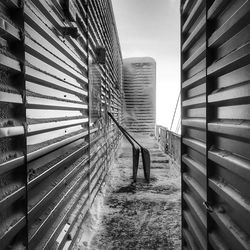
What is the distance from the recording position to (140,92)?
1419 centimetres

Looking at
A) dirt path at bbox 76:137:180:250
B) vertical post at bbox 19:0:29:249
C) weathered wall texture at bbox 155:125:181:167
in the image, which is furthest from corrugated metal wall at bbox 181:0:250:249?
weathered wall texture at bbox 155:125:181:167

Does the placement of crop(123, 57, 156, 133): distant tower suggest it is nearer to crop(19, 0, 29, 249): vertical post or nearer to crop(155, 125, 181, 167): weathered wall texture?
crop(155, 125, 181, 167): weathered wall texture

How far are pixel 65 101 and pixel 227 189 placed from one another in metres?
1.77

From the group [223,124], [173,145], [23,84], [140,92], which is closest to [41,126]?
[23,84]

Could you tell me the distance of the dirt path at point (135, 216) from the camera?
295 cm

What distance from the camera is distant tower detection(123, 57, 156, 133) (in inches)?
552

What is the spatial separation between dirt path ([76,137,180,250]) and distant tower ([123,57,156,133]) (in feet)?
27.3

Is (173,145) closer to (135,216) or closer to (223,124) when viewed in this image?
(135,216)

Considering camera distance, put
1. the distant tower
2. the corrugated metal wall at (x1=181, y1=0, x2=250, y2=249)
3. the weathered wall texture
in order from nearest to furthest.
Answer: the corrugated metal wall at (x1=181, y1=0, x2=250, y2=249), the weathered wall texture, the distant tower

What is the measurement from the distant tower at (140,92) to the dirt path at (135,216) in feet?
27.3

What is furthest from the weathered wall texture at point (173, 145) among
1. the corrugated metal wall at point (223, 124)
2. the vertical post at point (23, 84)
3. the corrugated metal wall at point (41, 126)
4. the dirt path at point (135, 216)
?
the vertical post at point (23, 84)

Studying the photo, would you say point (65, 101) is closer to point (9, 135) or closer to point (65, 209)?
point (65, 209)

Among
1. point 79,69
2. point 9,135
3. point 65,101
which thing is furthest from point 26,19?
point 79,69

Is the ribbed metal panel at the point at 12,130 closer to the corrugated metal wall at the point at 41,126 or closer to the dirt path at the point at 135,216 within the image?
the corrugated metal wall at the point at 41,126
